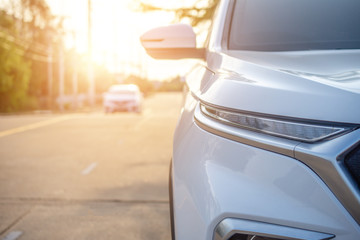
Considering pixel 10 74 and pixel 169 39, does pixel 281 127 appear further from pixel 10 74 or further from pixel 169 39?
pixel 10 74

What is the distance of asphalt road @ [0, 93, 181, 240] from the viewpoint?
367 cm

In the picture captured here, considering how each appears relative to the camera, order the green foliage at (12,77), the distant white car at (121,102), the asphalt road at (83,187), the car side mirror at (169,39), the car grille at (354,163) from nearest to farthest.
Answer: the car grille at (354,163), the car side mirror at (169,39), the asphalt road at (83,187), the distant white car at (121,102), the green foliage at (12,77)

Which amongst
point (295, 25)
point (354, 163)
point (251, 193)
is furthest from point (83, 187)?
point (354, 163)

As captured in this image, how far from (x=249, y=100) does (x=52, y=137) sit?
27.3ft

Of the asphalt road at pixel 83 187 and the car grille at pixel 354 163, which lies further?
the asphalt road at pixel 83 187

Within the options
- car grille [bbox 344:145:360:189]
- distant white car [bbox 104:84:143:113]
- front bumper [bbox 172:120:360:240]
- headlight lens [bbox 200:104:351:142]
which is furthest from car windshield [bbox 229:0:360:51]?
distant white car [bbox 104:84:143:113]

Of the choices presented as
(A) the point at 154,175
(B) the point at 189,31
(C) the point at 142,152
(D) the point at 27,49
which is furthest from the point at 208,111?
(D) the point at 27,49

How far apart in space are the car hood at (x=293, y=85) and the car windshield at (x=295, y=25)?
261 millimetres

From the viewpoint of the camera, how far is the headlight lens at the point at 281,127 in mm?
1567

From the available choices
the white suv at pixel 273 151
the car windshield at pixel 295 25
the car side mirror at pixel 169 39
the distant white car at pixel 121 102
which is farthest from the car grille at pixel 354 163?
the distant white car at pixel 121 102

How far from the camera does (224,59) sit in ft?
7.72

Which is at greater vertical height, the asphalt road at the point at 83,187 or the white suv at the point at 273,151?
the white suv at the point at 273,151

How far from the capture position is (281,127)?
1680 millimetres

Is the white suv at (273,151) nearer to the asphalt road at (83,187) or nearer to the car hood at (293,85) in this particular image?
the car hood at (293,85)
